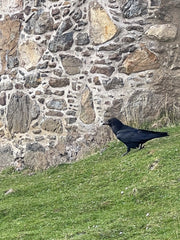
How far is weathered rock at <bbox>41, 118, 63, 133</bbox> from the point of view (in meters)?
11.2

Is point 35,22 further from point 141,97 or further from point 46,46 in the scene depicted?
point 141,97

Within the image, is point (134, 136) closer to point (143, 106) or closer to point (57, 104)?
point (143, 106)

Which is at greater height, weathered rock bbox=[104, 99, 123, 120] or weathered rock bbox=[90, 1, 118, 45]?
weathered rock bbox=[90, 1, 118, 45]

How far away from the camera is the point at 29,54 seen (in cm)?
1163

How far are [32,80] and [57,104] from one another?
83 cm

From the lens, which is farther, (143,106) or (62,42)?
(62,42)

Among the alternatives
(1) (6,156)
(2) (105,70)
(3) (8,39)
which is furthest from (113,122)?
(3) (8,39)

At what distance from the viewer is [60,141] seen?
11.2 m

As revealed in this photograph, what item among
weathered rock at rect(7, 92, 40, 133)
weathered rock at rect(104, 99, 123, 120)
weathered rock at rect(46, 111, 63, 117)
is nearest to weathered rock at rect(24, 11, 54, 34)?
weathered rock at rect(7, 92, 40, 133)

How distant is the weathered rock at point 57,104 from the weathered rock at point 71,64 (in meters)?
0.60

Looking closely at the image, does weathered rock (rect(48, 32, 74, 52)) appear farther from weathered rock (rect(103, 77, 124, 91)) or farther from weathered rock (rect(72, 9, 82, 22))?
weathered rock (rect(103, 77, 124, 91))

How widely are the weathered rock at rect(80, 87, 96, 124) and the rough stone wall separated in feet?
0.06

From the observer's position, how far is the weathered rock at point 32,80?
11.5 meters

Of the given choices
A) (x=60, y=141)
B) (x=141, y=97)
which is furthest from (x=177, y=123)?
(x=60, y=141)
